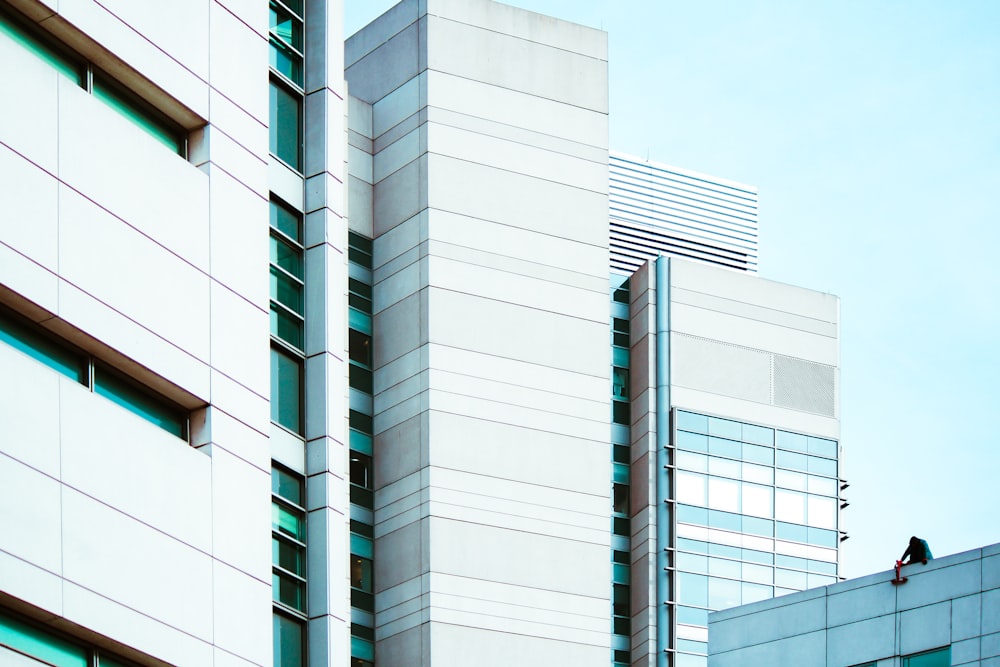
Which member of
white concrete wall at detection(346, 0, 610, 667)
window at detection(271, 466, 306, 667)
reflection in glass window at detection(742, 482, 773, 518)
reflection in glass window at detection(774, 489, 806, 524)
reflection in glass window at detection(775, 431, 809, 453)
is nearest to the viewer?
window at detection(271, 466, 306, 667)

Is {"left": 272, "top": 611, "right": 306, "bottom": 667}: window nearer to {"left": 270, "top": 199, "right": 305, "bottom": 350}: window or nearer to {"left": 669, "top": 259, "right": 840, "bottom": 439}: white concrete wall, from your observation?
{"left": 270, "top": 199, "right": 305, "bottom": 350}: window

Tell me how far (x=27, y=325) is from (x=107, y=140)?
3.75 meters

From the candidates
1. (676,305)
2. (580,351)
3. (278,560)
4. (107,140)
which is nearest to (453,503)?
(580,351)

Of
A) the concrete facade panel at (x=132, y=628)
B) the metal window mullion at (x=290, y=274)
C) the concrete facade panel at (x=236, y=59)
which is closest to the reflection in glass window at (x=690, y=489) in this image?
the metal window mullion at (x=290, y=274)

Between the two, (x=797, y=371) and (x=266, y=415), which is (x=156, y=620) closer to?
(x=266, y=415)

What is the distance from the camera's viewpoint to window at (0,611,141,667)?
27031mm

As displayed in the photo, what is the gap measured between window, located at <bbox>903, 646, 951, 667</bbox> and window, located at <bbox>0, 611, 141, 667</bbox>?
80.0ft

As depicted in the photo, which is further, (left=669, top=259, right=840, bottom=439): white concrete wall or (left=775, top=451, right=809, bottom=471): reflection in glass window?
(left=775, top=451, right=809, bottom=471): reflection in glass window

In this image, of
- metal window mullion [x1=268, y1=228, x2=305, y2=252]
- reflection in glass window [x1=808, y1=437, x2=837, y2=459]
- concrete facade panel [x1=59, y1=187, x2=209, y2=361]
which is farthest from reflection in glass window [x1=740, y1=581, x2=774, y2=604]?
concrete facade panel [x1=59, y1=187, x2=209, y2=361]

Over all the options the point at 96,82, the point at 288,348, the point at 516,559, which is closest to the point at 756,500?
the point at 516,559

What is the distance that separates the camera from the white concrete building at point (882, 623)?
4594 centimetres

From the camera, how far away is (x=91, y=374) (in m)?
29.9

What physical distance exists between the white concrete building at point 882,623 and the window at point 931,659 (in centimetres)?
2

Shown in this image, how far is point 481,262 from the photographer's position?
227 feet
